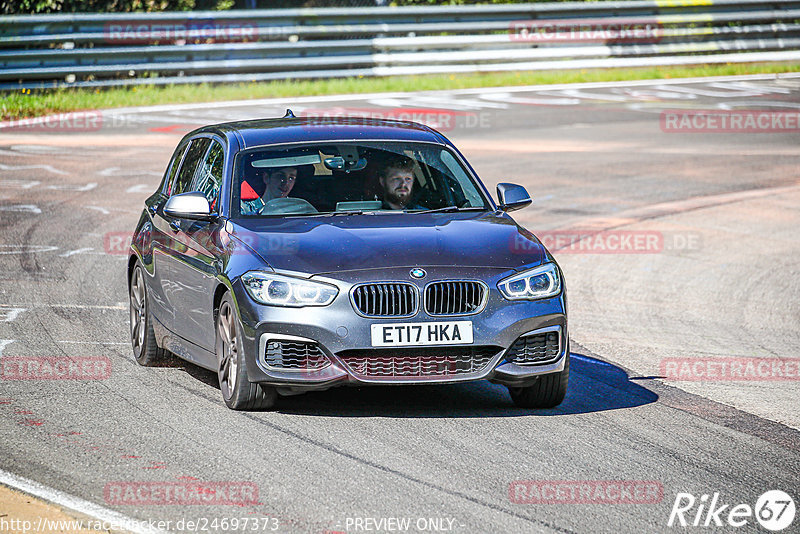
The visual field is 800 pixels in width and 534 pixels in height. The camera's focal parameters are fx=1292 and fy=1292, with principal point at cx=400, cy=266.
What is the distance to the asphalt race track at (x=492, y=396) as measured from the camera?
5.74 m

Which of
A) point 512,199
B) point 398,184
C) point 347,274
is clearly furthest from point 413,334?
point 512,199

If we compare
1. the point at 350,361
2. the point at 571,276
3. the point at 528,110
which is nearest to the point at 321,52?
the point at 528,110

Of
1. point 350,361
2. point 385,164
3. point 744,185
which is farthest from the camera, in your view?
point 744,185

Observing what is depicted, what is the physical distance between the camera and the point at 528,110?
2500 cm

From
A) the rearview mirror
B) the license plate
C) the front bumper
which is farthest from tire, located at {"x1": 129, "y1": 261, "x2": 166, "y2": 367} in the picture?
the license plate

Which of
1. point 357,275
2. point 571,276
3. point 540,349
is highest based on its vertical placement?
point 357,275

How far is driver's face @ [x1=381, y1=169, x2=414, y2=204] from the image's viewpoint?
829 centimetres

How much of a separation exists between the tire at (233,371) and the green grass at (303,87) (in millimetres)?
16567

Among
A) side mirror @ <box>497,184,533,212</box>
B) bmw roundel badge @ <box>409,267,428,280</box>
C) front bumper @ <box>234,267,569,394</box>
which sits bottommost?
front bumper @ <box>234,267,569,394</box>

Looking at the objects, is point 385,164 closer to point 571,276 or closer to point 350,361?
point 350,361

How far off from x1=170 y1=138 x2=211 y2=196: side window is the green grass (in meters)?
14.6

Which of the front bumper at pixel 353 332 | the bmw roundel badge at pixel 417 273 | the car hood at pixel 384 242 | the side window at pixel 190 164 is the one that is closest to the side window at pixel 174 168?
the side window at pixel 190 164

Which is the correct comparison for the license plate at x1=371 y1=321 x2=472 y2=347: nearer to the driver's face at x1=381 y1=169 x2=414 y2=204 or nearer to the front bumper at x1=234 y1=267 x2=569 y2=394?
the front bumper at x1=234 y1=267 x2=569 y2=394

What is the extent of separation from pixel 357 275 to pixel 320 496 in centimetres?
164
